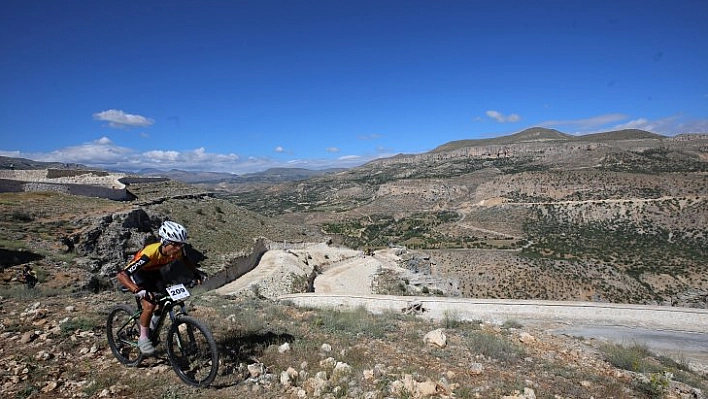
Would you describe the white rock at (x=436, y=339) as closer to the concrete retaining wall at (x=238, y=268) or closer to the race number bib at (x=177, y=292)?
the race number bib at (x=177, y=292)

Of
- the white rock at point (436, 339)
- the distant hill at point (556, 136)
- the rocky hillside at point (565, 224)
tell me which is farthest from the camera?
the distant hill at point (556, 136)

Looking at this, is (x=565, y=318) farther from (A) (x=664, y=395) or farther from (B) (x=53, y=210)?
(B) (x=53, y=210)

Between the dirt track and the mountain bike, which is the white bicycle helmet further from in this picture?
the dirt track

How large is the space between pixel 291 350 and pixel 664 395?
606 cm

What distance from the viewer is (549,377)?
20.9 ft

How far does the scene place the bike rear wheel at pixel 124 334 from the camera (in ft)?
17.5

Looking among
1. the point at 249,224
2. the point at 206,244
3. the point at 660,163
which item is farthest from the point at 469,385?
the point at 660,163

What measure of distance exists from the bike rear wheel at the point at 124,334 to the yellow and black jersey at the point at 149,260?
94 cm

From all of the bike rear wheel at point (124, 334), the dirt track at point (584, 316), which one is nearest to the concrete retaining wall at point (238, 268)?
the dirt track at point (584, 316)

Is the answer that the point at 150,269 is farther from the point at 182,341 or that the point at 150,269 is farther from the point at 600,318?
the point at 600,318

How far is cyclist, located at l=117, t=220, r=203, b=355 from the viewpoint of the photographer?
470 centimetres

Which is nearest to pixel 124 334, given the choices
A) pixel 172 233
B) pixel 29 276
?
pixel 172 233

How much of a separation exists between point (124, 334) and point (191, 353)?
126 cm

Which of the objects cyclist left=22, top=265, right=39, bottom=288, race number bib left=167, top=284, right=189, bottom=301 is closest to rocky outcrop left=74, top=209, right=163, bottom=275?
cyclist left=22, top=265, right=39, bottom=288
